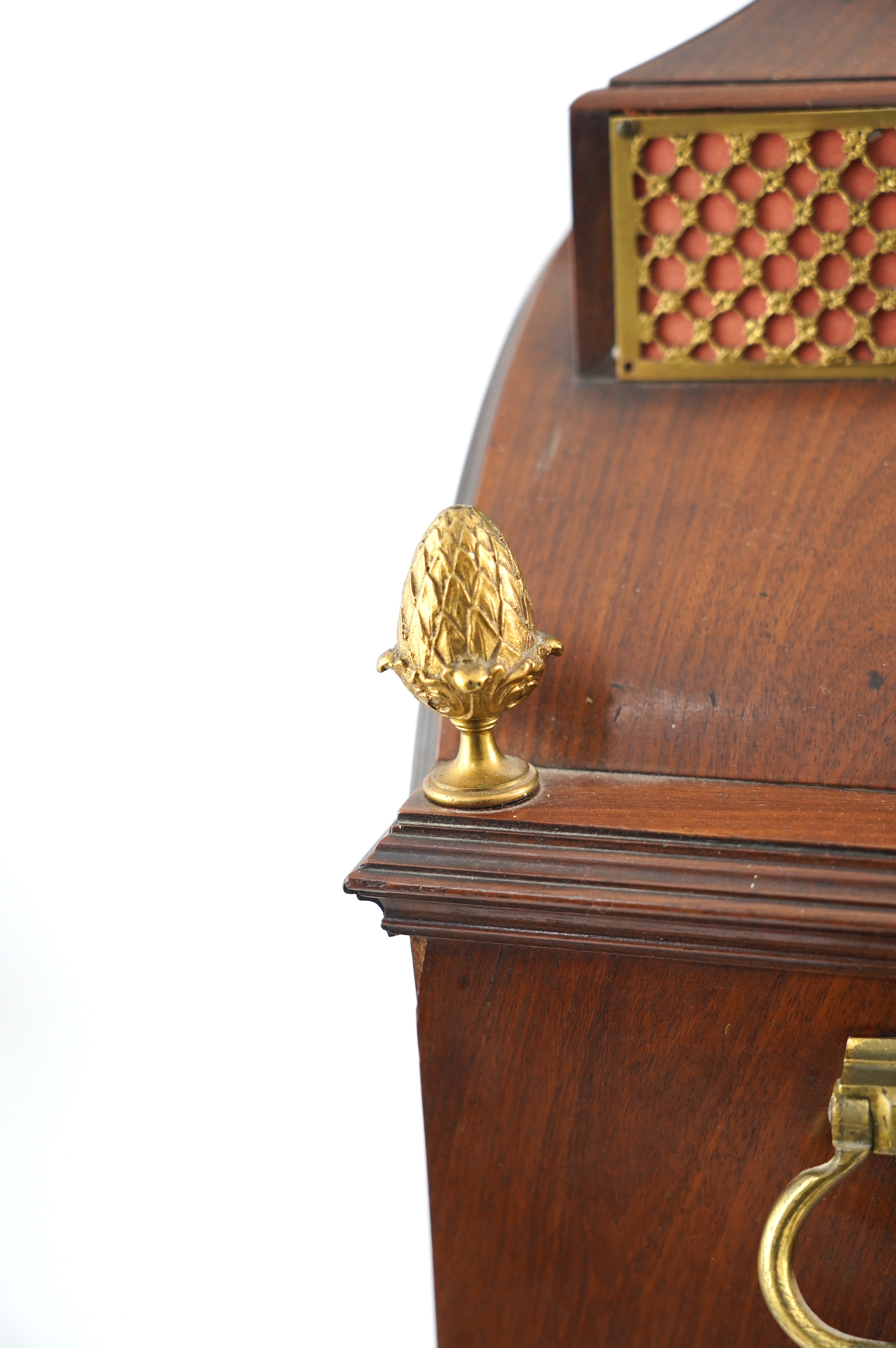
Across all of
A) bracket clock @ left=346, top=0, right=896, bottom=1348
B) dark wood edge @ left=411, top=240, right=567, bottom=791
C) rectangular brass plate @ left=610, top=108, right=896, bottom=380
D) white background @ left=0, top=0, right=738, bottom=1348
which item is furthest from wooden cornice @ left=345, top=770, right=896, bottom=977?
white background @ left=0, top=0, right=738, bottom=1348

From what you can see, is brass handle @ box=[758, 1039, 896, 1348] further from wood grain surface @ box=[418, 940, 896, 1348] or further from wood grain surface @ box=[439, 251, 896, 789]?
wood grain surface @ box=[439, 251, 896, 789]

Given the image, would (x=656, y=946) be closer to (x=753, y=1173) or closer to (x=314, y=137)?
(x=753, y=1173)

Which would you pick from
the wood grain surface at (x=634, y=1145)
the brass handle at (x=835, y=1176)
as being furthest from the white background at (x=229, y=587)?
the brass handle at (x=835, y=1176)

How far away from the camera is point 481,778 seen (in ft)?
2.33

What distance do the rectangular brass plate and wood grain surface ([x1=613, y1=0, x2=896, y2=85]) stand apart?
33 mm

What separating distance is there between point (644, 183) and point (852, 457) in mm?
215

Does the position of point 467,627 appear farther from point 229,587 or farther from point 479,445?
point 229,587

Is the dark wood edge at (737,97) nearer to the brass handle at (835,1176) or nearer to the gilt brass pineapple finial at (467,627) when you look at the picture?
the gilt brass pineapple finial at (467,627)

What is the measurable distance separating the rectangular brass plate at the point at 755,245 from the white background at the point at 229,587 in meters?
0.42

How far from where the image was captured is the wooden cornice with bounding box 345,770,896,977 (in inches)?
24.6

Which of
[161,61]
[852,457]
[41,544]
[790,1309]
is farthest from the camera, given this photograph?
[41,544]

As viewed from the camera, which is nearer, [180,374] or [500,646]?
[500,646]

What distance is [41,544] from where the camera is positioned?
130cm

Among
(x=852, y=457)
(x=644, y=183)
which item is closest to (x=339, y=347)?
(x=644, y=183)
